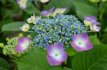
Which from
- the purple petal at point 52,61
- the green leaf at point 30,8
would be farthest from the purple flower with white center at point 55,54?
the green leaf at point 30,8

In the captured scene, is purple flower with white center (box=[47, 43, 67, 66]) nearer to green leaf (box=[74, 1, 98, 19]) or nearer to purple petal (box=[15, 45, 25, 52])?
purple petal (box=[15, 45, 25, 52])

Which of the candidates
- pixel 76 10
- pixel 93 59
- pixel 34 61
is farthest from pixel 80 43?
pixel 76 10

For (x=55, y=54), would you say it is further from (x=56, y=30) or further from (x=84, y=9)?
(x=84, y=9)

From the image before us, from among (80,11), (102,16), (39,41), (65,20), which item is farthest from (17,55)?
(102,16)

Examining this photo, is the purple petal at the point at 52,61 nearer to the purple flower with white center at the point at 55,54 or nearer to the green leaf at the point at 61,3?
the purple flower with white center at the point at 55,54

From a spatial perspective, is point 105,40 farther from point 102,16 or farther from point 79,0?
point 79,0

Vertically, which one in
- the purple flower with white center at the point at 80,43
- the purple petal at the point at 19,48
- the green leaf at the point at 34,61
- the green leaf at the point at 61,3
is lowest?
the green leaf at the point at 34,61

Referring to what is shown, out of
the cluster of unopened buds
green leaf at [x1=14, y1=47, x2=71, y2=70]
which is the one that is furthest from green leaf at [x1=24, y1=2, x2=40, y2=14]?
green leaf at [x1=14, y1=47, x2=71, y2=70]
